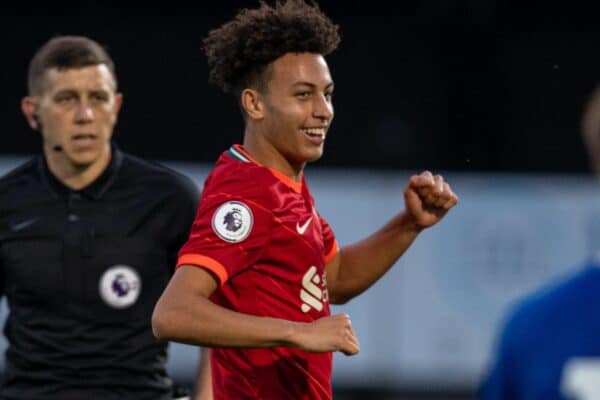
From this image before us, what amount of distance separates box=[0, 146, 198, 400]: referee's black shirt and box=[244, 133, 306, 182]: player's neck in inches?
34.2

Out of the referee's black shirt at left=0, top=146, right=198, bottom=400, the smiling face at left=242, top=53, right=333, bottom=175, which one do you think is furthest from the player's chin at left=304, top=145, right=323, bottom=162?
the referee's black shirt at left=0, top=146, right=198, bottom=400

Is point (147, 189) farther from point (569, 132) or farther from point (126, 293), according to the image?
point (569, 132)

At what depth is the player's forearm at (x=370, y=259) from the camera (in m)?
4.25

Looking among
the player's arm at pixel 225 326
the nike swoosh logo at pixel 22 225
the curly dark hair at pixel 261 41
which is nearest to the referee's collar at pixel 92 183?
the nike swoosh logo at pixel 22 225

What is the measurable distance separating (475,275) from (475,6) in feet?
5.51

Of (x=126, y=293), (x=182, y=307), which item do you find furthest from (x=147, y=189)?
(x=182, y=307)

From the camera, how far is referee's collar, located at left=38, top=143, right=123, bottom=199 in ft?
15.6

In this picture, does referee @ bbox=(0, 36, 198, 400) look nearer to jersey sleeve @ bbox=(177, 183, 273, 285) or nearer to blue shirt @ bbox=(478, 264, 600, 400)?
jersey sleeve @ bbox=(177, 183, 273, 285)

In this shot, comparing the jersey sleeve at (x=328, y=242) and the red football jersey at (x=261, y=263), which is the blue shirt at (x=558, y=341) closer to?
the red football jersey at (x=261, y=263)

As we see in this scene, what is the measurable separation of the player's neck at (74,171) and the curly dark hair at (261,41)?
0.90 m

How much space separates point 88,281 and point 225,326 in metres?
1.20

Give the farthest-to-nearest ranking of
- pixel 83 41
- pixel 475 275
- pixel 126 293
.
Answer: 1. pixel 475 275
2. pixel 83 41
3. pixel 126 293

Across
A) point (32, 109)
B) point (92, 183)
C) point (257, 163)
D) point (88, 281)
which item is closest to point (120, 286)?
point (88, 281)

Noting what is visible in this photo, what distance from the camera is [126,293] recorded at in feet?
15.0
